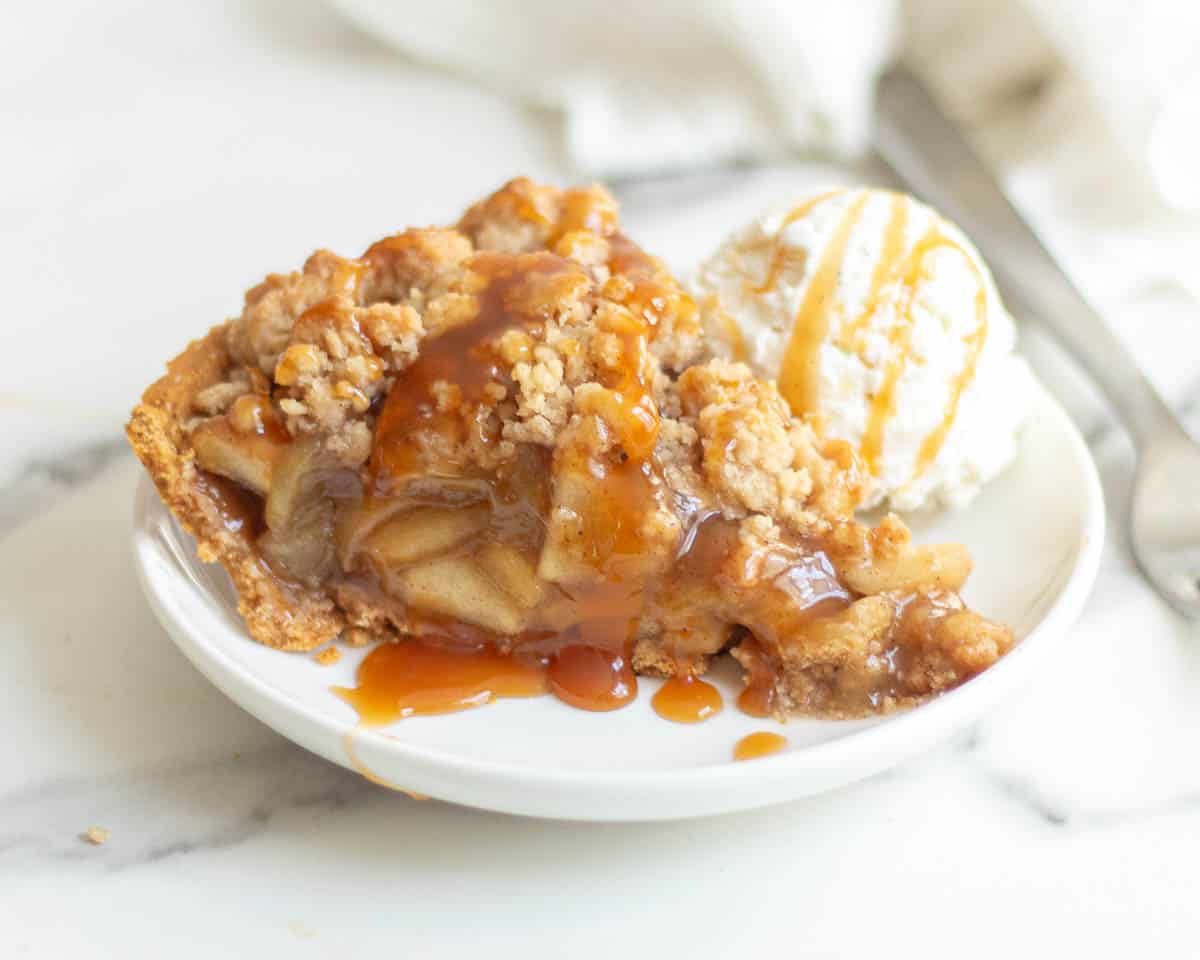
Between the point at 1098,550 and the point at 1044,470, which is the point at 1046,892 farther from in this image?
the point at 1044,470

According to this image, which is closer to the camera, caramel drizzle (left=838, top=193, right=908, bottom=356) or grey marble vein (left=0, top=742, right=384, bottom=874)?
grey marble vein (left=0, top=742, right=384, bottom=874)

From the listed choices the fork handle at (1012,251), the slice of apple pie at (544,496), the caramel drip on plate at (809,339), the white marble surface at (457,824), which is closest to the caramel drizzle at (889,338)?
the caramel drip on plate at (809,339)

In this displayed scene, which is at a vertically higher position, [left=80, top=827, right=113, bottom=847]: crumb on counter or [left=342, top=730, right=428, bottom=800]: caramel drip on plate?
[left=80, top=827, right=113, bottom=847]: crumb on counter

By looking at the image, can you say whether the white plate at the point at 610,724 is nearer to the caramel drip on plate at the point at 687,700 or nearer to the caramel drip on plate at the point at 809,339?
the caramel drip on plate at the point at 687,700

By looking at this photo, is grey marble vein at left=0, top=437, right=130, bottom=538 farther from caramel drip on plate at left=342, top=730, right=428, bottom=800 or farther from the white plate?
caramel drip on plate at left=342, top=730, right=428, bottom=800

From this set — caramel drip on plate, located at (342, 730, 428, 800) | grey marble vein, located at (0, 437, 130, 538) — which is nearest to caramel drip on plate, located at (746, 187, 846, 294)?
caramel drip on plate, located at (342, 730, 428, 800)

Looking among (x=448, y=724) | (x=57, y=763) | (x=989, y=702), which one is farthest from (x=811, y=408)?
(x=57, y=763)

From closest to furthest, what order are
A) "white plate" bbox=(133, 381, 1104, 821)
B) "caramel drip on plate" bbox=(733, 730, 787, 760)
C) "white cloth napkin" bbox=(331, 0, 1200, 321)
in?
"white plate" bbox=(133, 381, 1104, 821) → "caramel drip on plate" bbox=(733, 730, 787, 760) → "white cloth napkin" bbox=(331, 0, 1200, 321)

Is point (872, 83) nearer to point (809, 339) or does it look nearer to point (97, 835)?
point (809, 339)
